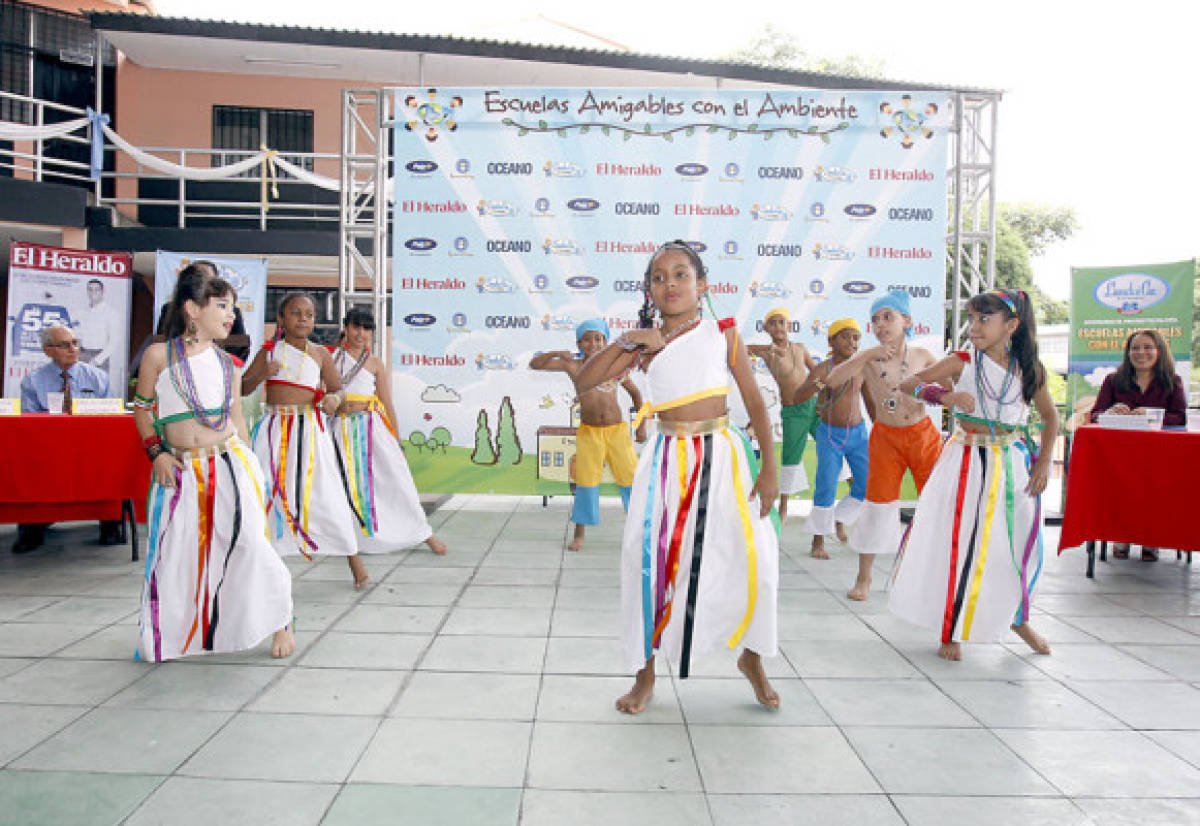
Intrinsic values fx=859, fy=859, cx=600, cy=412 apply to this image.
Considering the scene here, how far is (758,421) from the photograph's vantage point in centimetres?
311

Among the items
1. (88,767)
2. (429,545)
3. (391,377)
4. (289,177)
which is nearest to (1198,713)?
(88,767)

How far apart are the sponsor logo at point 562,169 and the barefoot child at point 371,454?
7.81 feet

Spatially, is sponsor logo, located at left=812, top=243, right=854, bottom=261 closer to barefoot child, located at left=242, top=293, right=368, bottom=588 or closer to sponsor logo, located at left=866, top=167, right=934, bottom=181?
sponsor logo, located at left=866, top=167, right=934, bottom=181

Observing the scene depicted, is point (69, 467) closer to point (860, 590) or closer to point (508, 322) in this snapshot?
point (508, 322)

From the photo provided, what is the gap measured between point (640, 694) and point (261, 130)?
44.2 feet

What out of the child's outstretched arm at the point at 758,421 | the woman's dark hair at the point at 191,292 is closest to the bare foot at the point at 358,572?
the woman's dark hair at the point at 191,292

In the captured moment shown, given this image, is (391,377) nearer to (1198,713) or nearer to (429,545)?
(429,545)

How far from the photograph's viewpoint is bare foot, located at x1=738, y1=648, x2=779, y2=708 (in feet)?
10.4

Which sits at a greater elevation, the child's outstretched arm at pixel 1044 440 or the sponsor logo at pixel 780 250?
the sponsor logo at pixel 780 250

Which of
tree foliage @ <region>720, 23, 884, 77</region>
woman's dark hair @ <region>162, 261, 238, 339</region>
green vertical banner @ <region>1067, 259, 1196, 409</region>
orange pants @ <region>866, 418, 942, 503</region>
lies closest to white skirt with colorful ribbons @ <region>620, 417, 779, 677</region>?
woman's dark hair @ <region>162, 261, 238, 339</region>

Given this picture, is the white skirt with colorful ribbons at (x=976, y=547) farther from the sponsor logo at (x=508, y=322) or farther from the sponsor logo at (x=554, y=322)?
the sponsor logo at (x=508, y=322)

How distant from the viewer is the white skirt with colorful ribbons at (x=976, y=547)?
12.6 ft

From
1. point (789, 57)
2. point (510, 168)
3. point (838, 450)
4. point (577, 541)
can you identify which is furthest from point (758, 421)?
point (789, 57)

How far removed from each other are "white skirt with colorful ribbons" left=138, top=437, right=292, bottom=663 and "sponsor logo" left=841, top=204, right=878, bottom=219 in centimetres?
564
